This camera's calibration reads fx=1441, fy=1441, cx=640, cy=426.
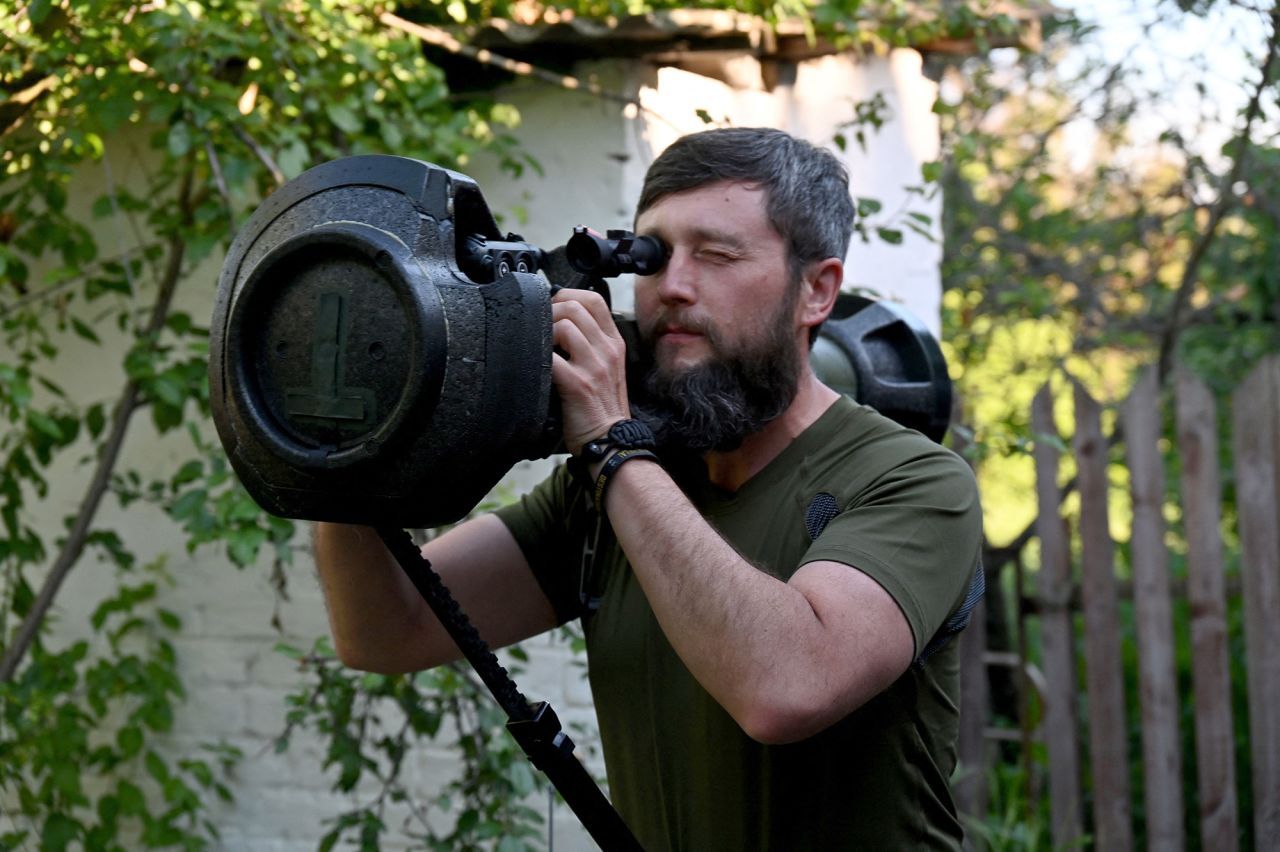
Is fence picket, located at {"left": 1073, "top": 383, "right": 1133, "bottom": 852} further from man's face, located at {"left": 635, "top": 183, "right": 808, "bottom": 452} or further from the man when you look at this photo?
man's face, located at {"left": 635, "top": 183, "right": 808, "bottom": 452}

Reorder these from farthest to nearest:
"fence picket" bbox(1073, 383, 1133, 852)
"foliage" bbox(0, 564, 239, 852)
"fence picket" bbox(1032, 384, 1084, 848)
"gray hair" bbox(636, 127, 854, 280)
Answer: "fence picket" bbox(1032, 384, 1084, 848) → "fence picket" bbox(1073, 383, 1133, 852) → "foliage" bbox(0, 564, 239, 852) → "gray hair" bbox(636, 127, 854, 280)

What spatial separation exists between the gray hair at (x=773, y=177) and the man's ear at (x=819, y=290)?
1 cm

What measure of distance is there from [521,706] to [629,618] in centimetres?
34

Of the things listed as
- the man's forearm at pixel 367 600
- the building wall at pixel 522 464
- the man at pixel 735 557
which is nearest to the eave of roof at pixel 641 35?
the building wall at pixel 522 464

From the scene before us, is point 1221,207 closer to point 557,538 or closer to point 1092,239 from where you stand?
point 1092,239

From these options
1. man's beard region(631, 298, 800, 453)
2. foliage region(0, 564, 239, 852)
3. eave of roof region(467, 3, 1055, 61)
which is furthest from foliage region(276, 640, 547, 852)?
eave of roof region(467, 3, 1055, 61)

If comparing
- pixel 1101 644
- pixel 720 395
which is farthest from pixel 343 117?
pixel 1101 644

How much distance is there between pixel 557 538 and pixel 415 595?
239 millimetres

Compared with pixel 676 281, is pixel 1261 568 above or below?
below

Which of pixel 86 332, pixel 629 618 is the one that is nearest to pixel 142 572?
pixel 86 332

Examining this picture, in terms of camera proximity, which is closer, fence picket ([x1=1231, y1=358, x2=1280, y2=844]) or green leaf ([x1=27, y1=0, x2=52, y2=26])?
green leaf ([x1=27, y1=0, x2=52, y2=26])

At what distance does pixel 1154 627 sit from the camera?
3.84 metres

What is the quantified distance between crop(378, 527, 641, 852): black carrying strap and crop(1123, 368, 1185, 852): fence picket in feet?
8.51

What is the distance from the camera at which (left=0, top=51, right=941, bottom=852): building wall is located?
3.28 meters
